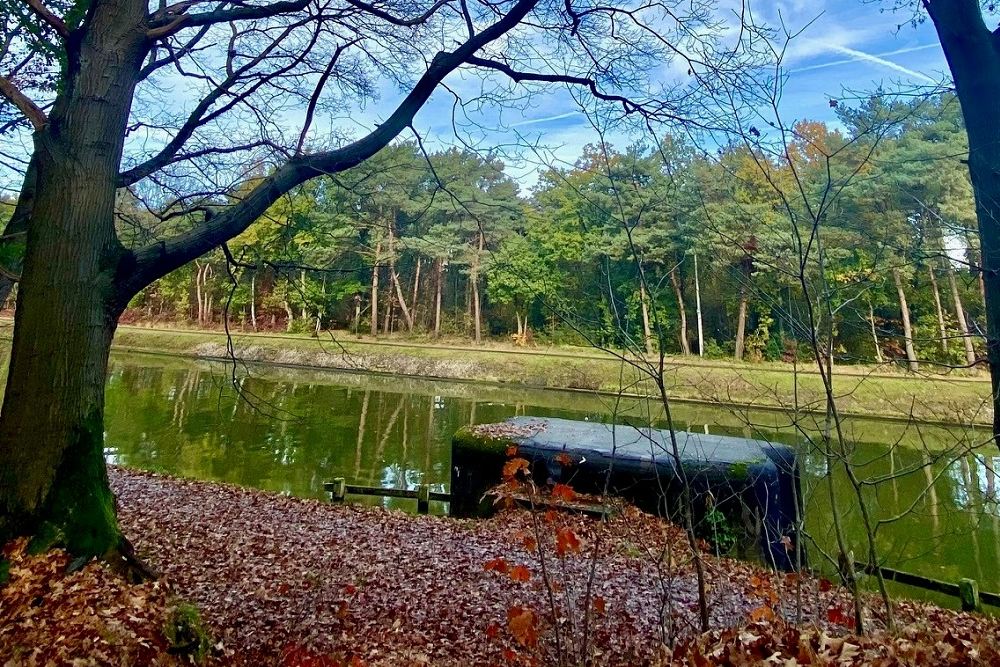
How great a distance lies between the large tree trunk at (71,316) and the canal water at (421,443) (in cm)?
112

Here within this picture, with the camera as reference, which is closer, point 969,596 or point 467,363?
point 969,596

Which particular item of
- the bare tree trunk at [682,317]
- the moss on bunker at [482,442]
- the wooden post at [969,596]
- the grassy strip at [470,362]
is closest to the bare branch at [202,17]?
the moss on bunker at [482,442]

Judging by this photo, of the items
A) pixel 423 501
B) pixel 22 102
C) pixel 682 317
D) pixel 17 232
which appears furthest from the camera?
pixel 682 317

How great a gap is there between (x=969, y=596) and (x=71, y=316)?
7.66 meters

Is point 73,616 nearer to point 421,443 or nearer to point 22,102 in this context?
point 22,102

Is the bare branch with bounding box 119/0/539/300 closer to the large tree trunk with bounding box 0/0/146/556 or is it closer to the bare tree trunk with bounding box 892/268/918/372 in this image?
the large tree trunk with bounding box 0/0/146/556

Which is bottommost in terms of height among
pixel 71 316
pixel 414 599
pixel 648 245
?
pixel 414 599

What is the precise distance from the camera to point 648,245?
50.1 ft

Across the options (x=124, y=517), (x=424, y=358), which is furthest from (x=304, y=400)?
(x=124, y=517)

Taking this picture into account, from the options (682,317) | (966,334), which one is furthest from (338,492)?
(682,317)

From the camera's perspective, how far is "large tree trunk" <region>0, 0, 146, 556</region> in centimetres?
293

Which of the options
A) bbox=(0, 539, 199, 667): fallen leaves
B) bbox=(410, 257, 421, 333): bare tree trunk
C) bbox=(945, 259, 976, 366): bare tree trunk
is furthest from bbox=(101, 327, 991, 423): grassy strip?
bbox=(0, 539, 199, 667): fallen leaves

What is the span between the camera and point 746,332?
26.3 meters

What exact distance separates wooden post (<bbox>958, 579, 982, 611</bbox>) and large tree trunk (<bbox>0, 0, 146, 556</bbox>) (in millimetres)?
7099
